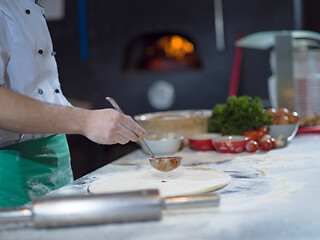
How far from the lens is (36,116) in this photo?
3.53 feet

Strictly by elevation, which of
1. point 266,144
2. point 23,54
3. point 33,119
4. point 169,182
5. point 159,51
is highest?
point 23,54

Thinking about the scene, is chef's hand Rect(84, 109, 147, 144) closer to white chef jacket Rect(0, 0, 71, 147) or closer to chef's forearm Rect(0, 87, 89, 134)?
chef's forearm Rect(0, 87, 89, 134)

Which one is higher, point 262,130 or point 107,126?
point 107,126

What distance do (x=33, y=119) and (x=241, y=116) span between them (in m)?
1.06

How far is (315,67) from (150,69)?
7.82 feet

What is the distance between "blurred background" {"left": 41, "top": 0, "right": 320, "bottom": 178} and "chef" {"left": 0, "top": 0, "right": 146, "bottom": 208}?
8.11 ft

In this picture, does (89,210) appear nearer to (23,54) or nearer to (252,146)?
(23,54)

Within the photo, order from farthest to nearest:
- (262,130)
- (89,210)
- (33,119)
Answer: (262,130), (33,119), (89,210)

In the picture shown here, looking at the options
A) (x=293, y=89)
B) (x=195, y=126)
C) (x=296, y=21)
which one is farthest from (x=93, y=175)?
(x=296, y=21)

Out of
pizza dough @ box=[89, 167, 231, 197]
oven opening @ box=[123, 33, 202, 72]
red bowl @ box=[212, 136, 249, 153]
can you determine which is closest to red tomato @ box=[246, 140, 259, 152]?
red bowl @ box=[212, 136, 249, 153]

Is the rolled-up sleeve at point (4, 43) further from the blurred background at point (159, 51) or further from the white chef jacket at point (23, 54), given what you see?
the blurred background at point (159, 51)

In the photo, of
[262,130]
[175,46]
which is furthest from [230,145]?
[175,46]

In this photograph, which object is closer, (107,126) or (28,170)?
(107,126)

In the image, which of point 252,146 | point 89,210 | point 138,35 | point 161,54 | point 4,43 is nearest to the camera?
point 89,210
